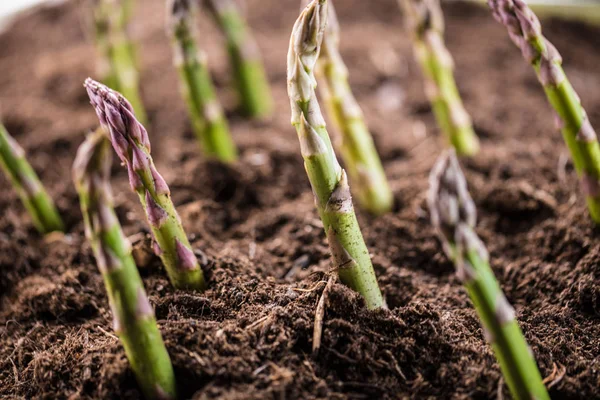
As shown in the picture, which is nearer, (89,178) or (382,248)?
(89,178)

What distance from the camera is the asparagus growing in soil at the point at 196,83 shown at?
82.1 inches

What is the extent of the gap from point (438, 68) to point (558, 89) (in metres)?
0.68

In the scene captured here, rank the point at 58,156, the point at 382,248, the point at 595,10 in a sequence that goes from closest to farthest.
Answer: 1. the point at 382,248
2. the point at 58,156
3. the point at 595,10

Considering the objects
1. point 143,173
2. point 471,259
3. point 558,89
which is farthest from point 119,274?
point 558,89

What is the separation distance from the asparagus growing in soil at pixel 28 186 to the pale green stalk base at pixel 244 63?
1006 millimetres

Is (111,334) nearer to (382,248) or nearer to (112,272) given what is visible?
(112,272)

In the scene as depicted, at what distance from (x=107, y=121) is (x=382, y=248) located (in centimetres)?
92

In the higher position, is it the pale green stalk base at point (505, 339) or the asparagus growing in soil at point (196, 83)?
the asparagus growing in soil at point (196, 83)

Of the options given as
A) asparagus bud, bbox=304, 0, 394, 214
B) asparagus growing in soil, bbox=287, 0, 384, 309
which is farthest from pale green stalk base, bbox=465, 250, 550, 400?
asparagus bud, bbox=304, 0, 394, 214

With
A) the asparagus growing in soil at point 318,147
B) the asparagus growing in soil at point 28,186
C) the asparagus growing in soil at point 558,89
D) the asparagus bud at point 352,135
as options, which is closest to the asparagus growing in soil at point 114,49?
the asparagus growing in soil at point 28,186

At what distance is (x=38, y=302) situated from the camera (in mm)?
1600

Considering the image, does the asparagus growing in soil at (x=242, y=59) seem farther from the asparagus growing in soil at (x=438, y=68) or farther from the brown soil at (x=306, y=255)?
the asparagus growing in soil at (x=438, y=68)

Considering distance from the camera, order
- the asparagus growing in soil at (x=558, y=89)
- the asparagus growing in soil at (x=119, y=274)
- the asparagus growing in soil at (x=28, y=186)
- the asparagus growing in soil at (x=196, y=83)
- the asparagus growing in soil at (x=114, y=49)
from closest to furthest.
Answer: the asparagus growing in soil at (x=119, y=274) < the asparagus growing in soil at (x=558, y=89) < the asparagus growing in soil at (x=28, y=186) < the asparagus growing in soil at (x=196, y=83) < the asparagus growing in soil at (x=114, y=49)

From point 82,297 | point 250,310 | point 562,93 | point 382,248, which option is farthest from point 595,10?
point 82,297
